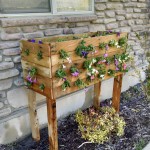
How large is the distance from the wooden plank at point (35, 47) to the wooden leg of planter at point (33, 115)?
51cm

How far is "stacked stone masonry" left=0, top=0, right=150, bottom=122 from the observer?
7.84 feet

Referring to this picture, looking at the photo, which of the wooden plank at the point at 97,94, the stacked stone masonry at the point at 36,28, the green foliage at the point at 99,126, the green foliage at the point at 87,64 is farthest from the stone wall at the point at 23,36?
the green foliage at the point at 87,64

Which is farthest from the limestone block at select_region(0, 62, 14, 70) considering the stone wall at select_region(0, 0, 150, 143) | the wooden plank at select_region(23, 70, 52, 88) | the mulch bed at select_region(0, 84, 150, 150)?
the mulch bed at select_region(0, 84, 150, 150)

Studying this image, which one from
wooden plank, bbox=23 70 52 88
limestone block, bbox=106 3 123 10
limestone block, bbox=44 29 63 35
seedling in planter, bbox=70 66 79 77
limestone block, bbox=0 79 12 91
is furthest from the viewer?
limestone block, bbox=106 3 123 10

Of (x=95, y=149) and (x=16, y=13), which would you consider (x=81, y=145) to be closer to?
(x=95, y=149)

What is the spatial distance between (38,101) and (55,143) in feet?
2.17

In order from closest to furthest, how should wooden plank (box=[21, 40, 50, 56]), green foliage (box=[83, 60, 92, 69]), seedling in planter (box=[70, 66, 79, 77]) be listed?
wooden plank (box=[21, 40, 50, 56]), seedling in planter (box=[70, 66, 79, 77]), green foliage (box=[83, 60, 92, 69])

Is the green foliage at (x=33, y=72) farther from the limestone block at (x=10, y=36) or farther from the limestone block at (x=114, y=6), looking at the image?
the limestone block at (x=114, y=6)

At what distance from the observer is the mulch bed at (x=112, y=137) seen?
104 inches

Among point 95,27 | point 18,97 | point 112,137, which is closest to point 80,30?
point 95,27

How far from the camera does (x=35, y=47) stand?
2.13 metres

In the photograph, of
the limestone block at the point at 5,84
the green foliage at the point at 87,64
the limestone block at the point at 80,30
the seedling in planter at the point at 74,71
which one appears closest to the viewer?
the seedling in planter at the point at 74,71

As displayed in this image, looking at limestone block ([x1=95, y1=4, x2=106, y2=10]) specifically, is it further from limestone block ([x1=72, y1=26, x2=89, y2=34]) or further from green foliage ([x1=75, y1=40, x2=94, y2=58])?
green foliage ([x1=75, y1=40, x2=94, y2=58])

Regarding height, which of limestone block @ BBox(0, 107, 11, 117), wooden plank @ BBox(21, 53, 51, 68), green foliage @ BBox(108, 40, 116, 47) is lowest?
limestone block @ BBox(0, 107, 11, 117)
